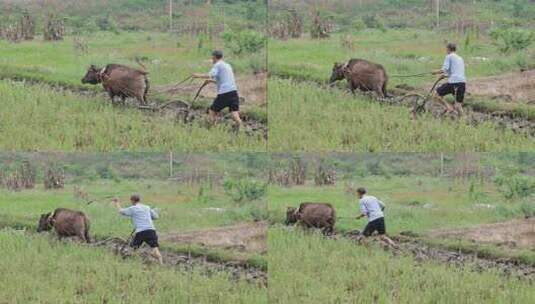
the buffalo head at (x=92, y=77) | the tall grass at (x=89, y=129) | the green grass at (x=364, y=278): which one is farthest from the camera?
the buffalo head at (x=92, y=77)

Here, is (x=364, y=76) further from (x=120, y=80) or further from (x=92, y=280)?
(x=92, y=280)

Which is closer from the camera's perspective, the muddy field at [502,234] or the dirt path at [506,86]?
the muddy field at [502,234]

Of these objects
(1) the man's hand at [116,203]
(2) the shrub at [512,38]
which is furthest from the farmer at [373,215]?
(1) the man's hand at [116,203]

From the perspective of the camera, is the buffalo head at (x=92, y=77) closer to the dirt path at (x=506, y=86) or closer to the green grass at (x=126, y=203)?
the green grass at (x=126, y=203)

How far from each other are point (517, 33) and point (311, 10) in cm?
203

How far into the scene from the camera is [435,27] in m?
8.73

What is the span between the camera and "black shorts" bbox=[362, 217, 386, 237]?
852cm

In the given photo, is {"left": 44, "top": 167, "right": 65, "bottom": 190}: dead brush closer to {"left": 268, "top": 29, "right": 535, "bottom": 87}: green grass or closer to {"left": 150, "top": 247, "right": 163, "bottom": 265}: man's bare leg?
{"left": 150, "top": 247, "right": 163, "bottom": 265}: man's bare leg

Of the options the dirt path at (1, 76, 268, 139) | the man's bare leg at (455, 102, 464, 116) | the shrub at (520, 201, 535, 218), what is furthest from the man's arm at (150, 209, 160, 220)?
the shrub at (520, 201, 535, 218)

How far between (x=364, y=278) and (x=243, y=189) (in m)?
1.43

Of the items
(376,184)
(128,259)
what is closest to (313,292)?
(376,184)

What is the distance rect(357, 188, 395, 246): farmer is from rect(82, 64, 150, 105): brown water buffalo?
2.36 m

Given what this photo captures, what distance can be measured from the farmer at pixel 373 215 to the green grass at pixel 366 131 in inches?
20.0

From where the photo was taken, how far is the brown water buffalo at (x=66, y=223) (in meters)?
8.41
